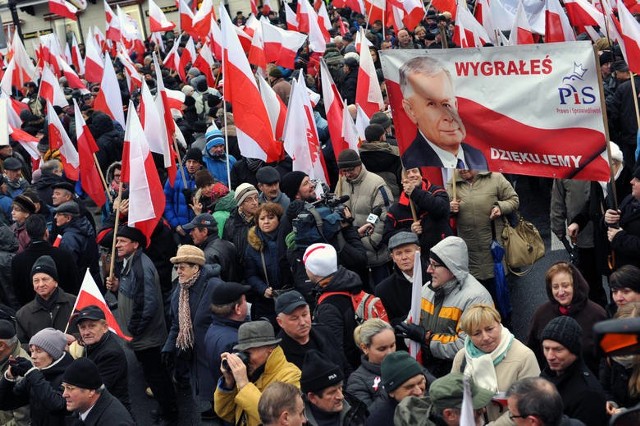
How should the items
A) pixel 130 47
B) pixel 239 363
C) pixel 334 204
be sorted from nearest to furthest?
pixel 239 363 → pixel 334 204 → pixel 130 47

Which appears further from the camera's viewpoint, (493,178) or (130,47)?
(130,47)

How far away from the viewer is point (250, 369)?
585 centimetres

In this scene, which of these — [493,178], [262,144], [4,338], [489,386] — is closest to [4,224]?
[262,144]

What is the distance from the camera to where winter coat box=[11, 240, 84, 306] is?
9148mm

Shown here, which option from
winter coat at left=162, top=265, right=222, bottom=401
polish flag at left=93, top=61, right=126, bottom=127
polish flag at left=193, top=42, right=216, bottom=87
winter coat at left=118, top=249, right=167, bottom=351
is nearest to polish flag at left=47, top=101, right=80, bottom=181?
polish flag at left=93, top=61, right=126, bottom=127

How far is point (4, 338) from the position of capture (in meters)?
6.88

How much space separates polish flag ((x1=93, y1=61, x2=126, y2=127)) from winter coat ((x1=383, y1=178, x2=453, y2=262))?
7.46m

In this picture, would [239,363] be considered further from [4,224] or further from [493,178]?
[4,224]

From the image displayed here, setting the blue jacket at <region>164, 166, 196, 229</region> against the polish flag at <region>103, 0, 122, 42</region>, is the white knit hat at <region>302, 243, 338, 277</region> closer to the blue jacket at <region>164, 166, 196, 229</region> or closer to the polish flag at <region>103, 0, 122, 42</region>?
the blue jacket at <region>164, 166, 196, 229</region>

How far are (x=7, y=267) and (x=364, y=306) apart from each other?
14.7 feet

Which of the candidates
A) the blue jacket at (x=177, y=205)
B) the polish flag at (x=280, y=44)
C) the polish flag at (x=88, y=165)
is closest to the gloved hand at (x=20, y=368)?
the blue jacket at (x=177, y=205)

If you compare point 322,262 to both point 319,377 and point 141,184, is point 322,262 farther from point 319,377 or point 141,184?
point 141,184

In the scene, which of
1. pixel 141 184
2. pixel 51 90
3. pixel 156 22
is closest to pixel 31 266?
pixel 141 184

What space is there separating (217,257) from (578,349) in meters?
3.70
